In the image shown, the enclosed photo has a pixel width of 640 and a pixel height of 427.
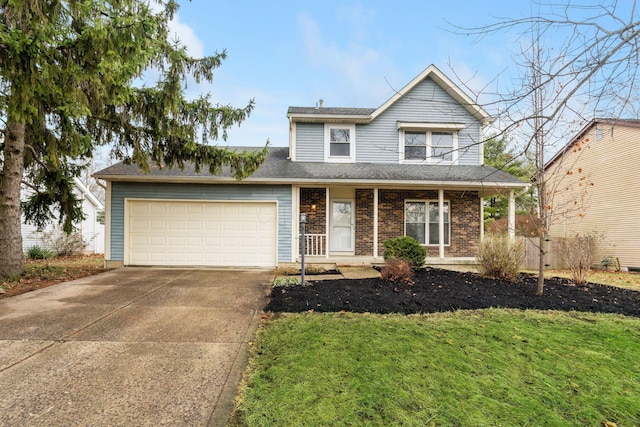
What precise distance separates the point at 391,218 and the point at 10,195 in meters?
10.4

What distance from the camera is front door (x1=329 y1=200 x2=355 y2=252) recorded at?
1112 cm

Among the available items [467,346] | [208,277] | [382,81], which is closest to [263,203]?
[208,277]

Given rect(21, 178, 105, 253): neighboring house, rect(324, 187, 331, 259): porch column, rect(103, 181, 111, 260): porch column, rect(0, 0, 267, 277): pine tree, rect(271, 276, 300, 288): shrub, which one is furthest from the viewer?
rect(21, 178, 105, 253): neighboring house

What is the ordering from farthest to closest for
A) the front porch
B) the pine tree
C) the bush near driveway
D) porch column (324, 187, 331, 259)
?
the front porch < porch column (324, 187, 331, 259) < the bush near driveway < the pine tree

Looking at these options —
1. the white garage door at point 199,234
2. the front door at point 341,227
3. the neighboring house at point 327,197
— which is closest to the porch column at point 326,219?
the neighboring house at point 327,197

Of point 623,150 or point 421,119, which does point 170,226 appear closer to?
point 421,119

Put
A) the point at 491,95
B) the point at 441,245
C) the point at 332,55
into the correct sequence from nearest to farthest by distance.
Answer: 1. the point at 491,95
2. the point at 441,245
3. the point at 332,55

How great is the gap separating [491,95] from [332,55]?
382 inches

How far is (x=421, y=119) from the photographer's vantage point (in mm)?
11500

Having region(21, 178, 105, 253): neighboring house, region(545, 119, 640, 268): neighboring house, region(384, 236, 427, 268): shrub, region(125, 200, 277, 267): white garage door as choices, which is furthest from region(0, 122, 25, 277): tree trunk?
region(545, 119, 640, 268): neighboring house

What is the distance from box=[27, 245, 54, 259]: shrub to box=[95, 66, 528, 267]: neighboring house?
7.27m

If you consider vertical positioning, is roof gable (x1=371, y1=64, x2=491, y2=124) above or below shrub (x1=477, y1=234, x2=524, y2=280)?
above

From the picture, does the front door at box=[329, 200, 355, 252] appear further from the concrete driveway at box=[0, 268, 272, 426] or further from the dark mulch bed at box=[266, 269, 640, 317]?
the concrete driveway at box=[0, 268, 272, 426]

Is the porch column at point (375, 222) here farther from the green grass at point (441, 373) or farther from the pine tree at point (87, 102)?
the green grass at point (441, 373)
